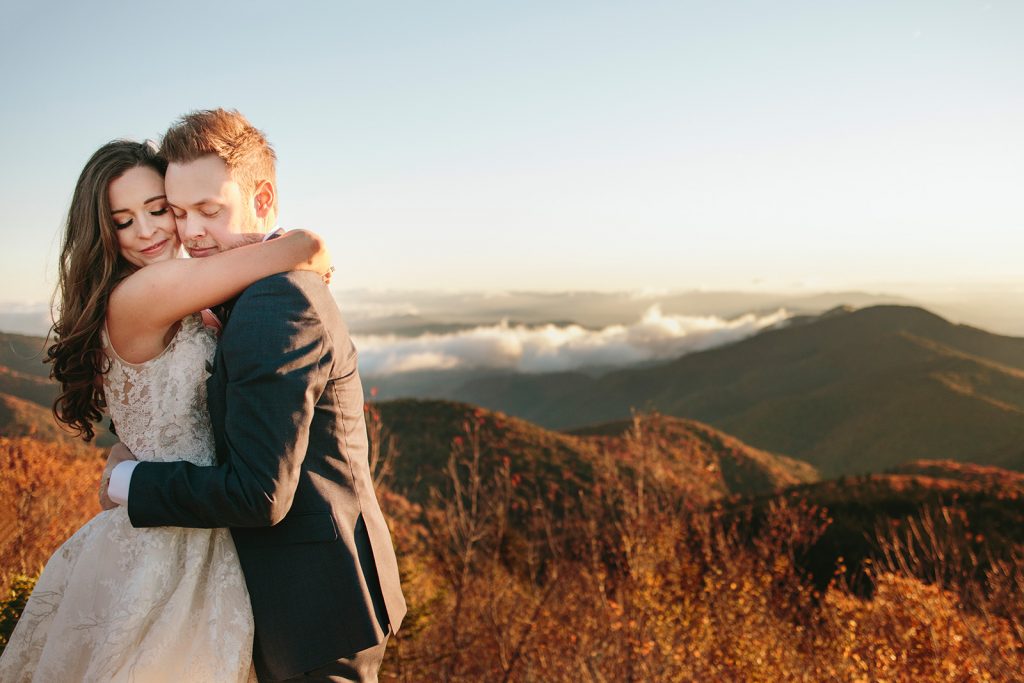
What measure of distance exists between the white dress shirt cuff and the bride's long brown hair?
30 centimetres

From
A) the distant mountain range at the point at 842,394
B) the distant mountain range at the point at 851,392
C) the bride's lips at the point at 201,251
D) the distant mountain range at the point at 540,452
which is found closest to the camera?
the bride's lips at the point at 201,251

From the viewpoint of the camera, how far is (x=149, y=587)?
1.78 metres

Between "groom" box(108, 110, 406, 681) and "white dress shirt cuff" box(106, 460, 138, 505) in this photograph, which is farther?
"white dress shirt cuff" box(106, 460, 138, 505)

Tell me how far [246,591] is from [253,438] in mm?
441

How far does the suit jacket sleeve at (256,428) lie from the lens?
1.66 meters

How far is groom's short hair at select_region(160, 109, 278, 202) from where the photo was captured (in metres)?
1.90

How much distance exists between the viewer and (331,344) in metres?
1.82

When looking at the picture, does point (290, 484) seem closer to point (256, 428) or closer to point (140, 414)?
point (256, 428)

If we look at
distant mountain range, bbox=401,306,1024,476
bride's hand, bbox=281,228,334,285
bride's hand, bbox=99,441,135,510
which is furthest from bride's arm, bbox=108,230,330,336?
distant mountain range, bbox=401,306,1024,476

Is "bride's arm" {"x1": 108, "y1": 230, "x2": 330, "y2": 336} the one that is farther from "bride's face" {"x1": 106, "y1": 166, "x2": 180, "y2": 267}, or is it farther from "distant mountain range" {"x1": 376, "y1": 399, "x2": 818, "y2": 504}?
"distant mountain range" {"x1": 376, "y1": 399, "x2": 818, "y2": 504}

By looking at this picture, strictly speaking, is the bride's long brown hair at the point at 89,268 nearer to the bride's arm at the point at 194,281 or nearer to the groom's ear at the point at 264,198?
the bride's arm at the point at 194,281

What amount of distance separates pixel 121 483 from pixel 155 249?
653mm

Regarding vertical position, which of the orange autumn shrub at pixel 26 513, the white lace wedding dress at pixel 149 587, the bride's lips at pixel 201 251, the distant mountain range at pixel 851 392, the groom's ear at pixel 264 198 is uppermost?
the groom's ear at pixel 264 198

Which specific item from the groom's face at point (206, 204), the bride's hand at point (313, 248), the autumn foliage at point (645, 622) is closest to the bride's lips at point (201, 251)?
the groom's face at point (206, 204)
